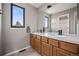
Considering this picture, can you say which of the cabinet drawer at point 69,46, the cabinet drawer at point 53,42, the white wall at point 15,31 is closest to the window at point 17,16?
the white wall at point 15,31

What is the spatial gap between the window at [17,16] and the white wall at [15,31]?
48 mm

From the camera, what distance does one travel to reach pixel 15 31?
1.54m

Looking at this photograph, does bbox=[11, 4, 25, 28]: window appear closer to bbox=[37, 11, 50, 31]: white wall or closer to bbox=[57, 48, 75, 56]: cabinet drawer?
bbox=[37, 11, 50, 31]: white wall

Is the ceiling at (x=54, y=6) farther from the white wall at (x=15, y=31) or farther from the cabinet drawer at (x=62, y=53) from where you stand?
the cabinet drawer at (x=62, y=53)

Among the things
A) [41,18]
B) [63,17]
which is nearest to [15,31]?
[41,18]

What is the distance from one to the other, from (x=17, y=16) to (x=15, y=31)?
24 cm

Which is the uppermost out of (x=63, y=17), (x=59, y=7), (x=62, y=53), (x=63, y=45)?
(x=59, y=7)

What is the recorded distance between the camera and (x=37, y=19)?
1.74 meters

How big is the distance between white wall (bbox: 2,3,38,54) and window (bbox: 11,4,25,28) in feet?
0.16

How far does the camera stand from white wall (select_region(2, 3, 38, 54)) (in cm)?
148

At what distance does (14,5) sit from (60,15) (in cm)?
76

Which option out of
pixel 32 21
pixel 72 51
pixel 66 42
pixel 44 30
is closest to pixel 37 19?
pixel 32 21

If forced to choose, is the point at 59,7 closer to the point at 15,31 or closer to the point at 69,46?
the point at 69,46

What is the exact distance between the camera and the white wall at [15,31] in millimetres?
1484
